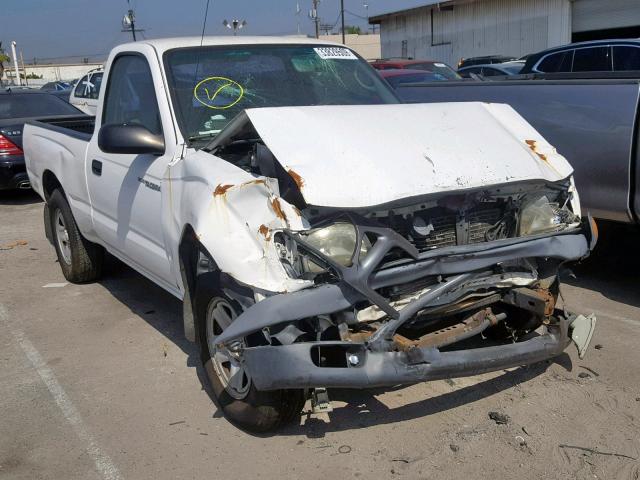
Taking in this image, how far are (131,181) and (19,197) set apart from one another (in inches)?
316

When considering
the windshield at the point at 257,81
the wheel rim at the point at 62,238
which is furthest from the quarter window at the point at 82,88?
the windshield at the point at 257,81

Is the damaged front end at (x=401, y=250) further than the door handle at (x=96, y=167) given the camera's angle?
No

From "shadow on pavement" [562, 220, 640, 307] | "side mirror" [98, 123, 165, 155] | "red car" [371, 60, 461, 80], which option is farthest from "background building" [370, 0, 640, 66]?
"side mirror" [98, 123, 165, 155]

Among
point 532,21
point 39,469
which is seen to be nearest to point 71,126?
point 39,469

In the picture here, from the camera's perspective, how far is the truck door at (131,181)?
424 centimetres

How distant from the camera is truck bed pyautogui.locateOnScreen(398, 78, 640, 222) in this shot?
5070 millimetres

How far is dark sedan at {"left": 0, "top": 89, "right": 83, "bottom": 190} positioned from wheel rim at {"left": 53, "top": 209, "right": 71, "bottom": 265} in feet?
14.1

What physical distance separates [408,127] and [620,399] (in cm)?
187

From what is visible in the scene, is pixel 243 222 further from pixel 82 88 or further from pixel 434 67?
pixel 82 88

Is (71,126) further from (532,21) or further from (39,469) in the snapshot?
(532,21)

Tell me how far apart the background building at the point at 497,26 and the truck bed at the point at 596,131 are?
24498mm

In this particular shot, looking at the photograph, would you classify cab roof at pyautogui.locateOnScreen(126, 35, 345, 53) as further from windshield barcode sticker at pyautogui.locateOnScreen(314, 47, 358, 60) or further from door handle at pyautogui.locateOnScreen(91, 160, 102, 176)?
door handle at pyautogui.locateOnScreen(91, 160, 102, 176)

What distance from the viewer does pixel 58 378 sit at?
443cm

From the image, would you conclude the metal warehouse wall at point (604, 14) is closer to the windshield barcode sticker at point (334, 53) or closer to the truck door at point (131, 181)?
the windshield barcode sticker at point (334, 53)
